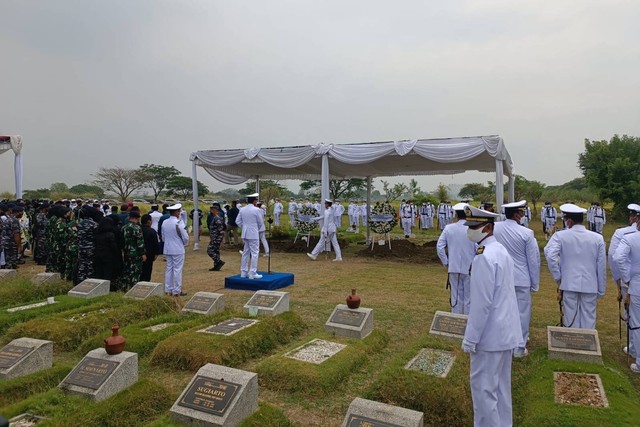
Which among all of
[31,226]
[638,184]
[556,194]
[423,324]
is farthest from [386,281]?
[556,194]

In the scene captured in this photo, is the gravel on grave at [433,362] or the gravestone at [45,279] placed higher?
the gravestone at [45,279]

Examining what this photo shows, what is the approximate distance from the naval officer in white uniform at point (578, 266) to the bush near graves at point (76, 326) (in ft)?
19.8

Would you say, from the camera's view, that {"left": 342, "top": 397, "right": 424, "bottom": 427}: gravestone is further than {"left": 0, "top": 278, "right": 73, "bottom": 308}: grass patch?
No

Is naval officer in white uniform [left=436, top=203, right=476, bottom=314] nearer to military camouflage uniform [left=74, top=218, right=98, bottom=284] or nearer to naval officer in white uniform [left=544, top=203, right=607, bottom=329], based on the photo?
naval officer in white uniform [left=544, top=203, right=607, bottom=329]

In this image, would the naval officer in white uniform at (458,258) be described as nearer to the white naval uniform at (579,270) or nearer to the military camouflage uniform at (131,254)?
the white naval uniform at (579,270)

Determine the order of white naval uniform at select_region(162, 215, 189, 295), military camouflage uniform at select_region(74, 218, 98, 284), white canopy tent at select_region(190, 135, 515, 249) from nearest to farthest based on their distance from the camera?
white naval uniform at select_region(162, 215, 189, 295) → military camouflage uniform at select_region(74, 218, 98, 284) → white canopy tent at select_region(190, 135, 515, 249)

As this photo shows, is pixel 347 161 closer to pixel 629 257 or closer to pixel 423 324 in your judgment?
pixel 423 324

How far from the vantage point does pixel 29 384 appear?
13.5ft

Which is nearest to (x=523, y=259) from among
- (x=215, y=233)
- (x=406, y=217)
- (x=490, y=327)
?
(x=490, y=327)

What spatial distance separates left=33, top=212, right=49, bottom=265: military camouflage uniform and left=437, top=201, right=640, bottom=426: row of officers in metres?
11.2

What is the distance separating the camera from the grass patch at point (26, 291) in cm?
738

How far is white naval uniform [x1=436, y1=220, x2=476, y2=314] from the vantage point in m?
6.20

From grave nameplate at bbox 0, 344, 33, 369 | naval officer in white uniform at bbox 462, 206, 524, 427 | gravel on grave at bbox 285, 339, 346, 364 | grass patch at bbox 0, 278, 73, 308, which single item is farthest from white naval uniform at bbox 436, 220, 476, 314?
grass patch at bbox 0, 278, 73, 308

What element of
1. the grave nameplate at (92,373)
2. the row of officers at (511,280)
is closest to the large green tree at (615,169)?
the row of officers at (511,280)
